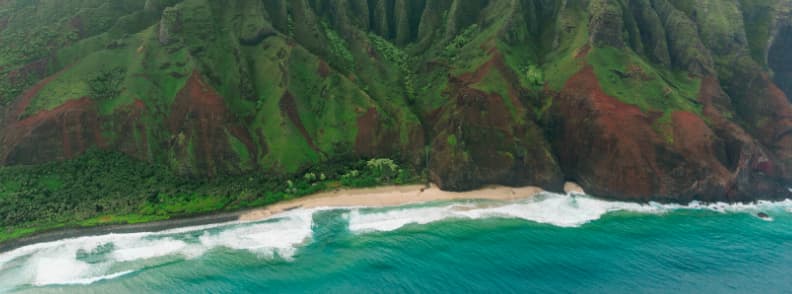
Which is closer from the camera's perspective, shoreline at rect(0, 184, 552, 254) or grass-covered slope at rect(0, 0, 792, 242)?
shoreline at rect(0, 184, 552, 254)

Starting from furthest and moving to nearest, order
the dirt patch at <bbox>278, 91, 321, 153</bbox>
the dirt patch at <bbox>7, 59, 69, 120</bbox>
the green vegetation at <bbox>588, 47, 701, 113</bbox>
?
the dirt patch at <bbox>278, 91, 321, 153</bbox> < the green vegetation at <bbox>588, 47, 701, 113</bbox> < the dirt patch at <bbox>7, 59, 69, 120</bbox>

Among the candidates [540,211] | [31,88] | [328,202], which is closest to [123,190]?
[31,88]

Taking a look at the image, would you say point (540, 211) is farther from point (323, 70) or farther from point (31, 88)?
point (31, 88)

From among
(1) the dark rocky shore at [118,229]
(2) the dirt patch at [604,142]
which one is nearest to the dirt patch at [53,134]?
(1) the dark rocky shore at [118,229]

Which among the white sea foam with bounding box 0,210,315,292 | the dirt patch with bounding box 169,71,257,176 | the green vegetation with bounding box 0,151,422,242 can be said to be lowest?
the white sea foam with bounding box 0,210,315,292

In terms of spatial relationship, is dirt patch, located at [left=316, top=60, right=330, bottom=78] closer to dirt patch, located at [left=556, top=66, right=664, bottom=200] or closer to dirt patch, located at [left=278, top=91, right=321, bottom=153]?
dirt patch, located at [left=278, top=91, right=321, bottom=153]

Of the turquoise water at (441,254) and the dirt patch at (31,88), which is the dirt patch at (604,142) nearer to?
the turquoise water at (441,254)

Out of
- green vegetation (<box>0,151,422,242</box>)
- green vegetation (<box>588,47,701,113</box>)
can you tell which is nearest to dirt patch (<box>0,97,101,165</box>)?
green vegetation (<box>0,151,422,242</box>)

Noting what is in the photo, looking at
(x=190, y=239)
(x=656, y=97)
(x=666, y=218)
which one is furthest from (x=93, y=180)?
(x=656, y=97)
